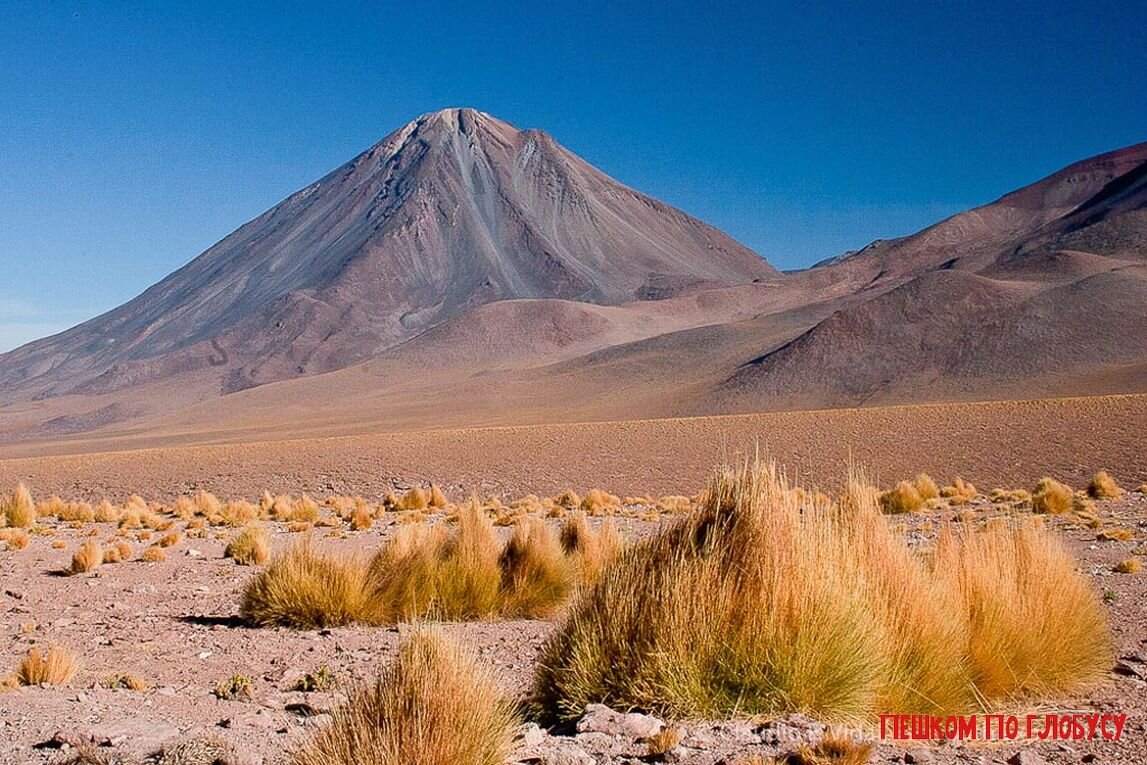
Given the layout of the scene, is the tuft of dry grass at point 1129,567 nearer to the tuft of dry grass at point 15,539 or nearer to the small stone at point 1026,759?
the small stone at point 1026,759

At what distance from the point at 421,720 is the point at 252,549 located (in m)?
10.7

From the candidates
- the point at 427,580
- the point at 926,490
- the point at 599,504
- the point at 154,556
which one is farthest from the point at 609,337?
the point at 427,580

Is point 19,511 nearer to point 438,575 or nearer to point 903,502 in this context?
point 438,575

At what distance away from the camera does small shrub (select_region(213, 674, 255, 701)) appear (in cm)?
697

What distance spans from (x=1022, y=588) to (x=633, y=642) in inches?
110

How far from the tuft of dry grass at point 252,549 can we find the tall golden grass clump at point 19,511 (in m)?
7.06

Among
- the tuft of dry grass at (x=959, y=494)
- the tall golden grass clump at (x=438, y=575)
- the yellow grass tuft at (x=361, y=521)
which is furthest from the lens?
the tuft of dry grass at (x=959, y=494)

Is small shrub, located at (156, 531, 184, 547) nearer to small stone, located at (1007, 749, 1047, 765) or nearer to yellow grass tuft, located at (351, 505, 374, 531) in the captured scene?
yellow grass tuft, located at (351, 505, 374, 531)

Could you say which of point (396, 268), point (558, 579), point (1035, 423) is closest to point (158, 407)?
point (396, 268)

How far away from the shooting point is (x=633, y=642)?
18.8 feet

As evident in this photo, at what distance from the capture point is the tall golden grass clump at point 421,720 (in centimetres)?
434

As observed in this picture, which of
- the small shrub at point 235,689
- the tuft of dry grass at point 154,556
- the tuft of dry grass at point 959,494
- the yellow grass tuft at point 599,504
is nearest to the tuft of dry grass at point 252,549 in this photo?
the tuft of dry grass at point 154,556

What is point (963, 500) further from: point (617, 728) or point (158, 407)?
point (158, 407)

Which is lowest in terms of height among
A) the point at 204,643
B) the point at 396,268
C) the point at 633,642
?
the point at 204,643
